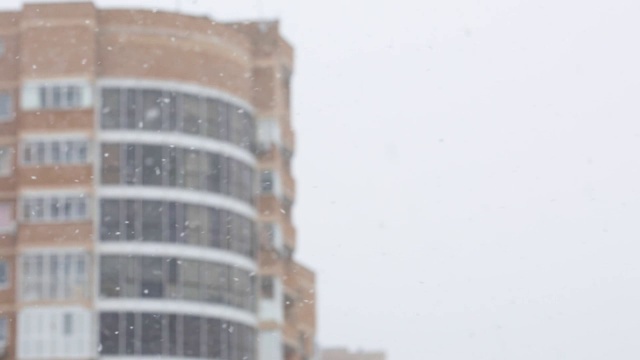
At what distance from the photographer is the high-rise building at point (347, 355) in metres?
141

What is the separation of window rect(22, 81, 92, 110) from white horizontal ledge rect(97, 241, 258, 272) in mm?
4406

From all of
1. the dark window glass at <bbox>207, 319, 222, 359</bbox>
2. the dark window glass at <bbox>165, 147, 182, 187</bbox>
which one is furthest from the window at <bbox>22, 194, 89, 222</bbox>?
the dark window glass at <bbox>207, 319, 222, 359</bbox>

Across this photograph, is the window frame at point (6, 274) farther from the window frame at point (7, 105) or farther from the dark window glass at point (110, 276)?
the window frame at point (7, 105)

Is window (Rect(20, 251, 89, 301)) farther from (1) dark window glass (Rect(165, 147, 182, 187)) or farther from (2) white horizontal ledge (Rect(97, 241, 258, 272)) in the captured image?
(1) dark window glass (Rect(165, 147, 182, 187))

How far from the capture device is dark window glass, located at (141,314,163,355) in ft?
168

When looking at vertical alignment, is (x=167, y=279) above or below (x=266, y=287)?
below

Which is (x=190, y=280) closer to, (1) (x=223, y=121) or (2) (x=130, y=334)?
(2) (x=130, y=334)

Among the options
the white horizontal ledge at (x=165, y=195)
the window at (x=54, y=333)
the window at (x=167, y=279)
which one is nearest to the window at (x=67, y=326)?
the window at (x=54, y=333)

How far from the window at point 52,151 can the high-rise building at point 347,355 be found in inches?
3449

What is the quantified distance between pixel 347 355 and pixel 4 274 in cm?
9319

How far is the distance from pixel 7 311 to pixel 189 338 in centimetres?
556

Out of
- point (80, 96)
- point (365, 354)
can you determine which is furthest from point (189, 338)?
point (365, 354)

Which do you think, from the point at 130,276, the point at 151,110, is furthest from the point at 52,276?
the point at 151,110

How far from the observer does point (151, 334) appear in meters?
51.2
